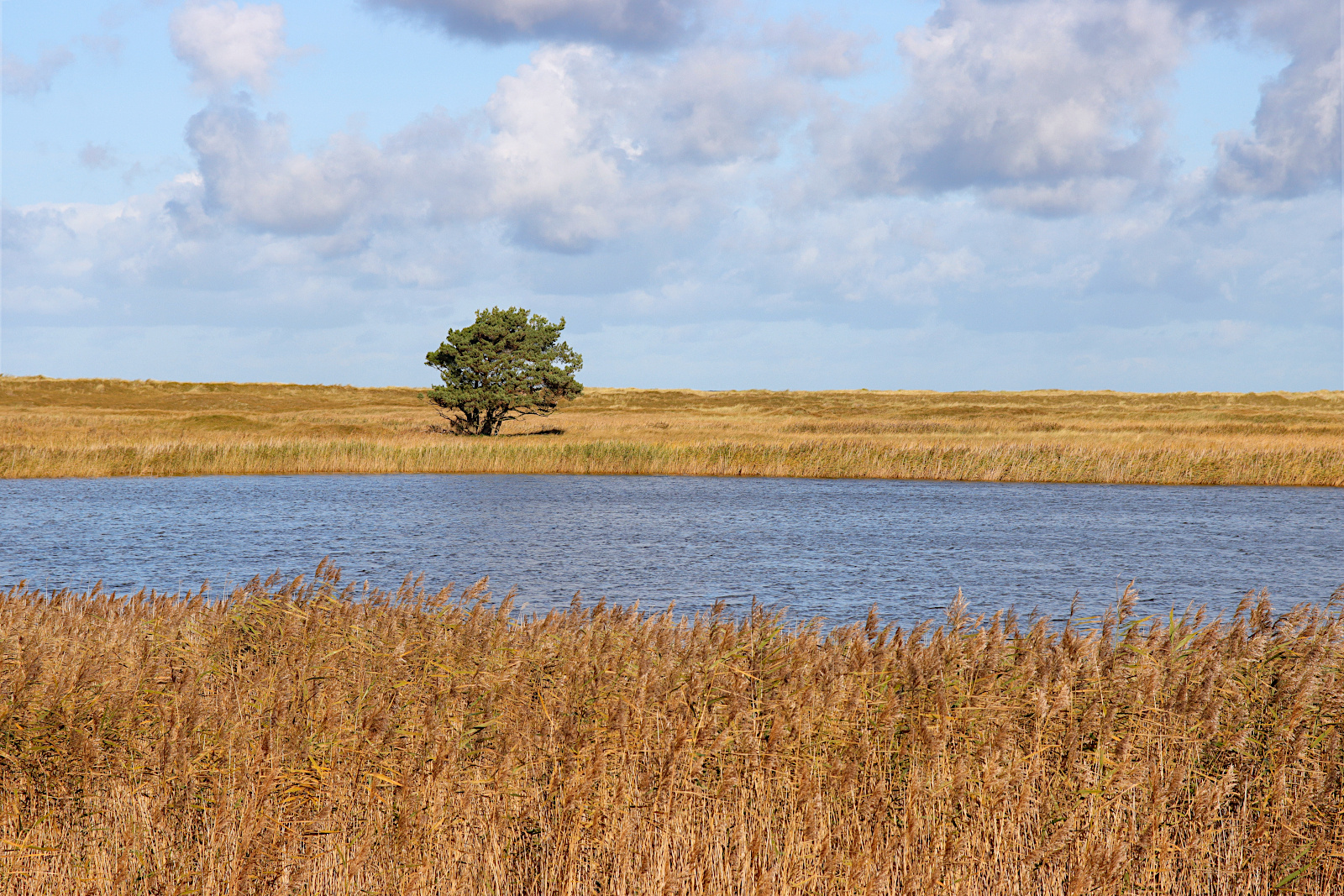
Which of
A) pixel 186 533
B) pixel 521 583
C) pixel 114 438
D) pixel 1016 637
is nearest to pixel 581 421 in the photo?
pixel 114 438

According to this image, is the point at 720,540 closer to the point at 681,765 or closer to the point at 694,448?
the point at 681,765

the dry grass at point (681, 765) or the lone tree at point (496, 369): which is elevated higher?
the lone tree at point (496, 369)

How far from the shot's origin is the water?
1723 centimetres

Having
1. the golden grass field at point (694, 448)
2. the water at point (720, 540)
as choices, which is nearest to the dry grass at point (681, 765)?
the water at point (720, 540)

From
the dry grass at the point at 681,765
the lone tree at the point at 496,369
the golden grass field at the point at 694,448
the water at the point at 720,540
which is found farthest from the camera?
the lone tree at the point at 496,369

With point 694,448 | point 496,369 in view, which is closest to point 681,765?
point 694,448

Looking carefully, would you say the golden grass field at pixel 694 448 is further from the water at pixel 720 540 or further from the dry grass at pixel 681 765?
the dry grass at pixel 681 765

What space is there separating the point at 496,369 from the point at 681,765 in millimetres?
53513

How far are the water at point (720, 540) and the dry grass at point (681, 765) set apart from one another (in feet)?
22.6

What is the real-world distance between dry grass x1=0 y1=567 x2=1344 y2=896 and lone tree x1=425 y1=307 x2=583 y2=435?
49789 mm

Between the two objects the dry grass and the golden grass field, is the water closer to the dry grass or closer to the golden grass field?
the golden grass field

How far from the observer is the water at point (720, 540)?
17234 mm

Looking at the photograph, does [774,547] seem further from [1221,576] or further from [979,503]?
[979,503]

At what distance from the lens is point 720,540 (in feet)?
77.5
